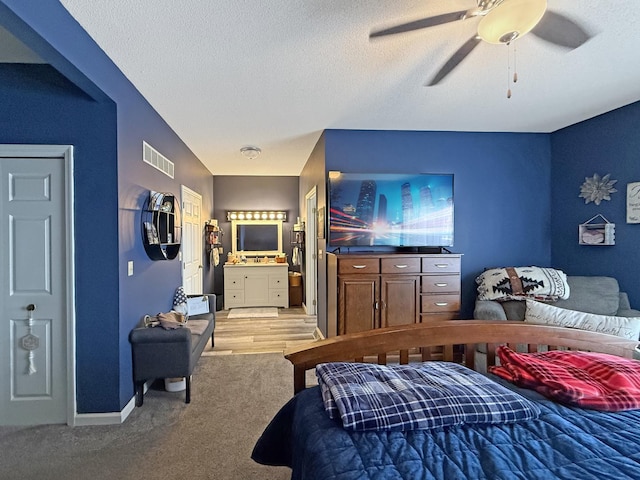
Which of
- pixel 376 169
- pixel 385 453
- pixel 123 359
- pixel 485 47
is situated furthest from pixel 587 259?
pixel 123 359

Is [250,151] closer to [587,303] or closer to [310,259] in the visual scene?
[310,259]

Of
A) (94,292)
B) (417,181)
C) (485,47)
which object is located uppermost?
(485,47)

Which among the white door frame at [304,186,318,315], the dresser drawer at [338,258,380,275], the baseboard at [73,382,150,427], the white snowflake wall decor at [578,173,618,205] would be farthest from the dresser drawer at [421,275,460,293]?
the baseboard at [73,382,150,427]

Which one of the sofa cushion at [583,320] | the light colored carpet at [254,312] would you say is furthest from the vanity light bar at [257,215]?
the sofa cushion at [583,320]

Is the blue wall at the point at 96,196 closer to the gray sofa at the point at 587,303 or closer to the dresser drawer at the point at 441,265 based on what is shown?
the dresser drawer at the point at 441,265

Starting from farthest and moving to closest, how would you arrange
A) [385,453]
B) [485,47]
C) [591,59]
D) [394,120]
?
[394,120] → [591,59] → [485,47] → [385,453]

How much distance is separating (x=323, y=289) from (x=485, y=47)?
295 cm

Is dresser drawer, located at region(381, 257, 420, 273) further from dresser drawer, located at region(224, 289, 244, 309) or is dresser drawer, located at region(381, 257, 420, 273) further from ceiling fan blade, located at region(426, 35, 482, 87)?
dresser drawer, located at region(224, 289, 244, 309)

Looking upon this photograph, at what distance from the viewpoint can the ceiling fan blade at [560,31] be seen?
1.63 metres

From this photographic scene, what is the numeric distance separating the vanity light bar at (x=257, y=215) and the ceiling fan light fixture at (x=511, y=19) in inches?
216

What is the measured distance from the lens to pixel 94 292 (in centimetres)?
242

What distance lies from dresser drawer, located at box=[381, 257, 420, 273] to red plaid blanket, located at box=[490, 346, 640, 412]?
1.87 m

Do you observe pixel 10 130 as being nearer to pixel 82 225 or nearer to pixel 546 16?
pixel 82 225

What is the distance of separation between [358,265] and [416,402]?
2.31 meters
